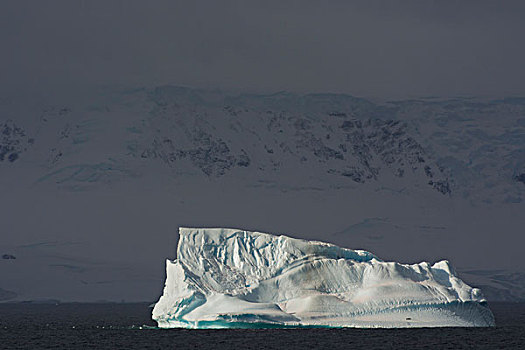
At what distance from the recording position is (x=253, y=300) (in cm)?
5509

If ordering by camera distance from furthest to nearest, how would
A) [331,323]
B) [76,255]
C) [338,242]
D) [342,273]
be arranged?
1. [338,242]
2. [76,255]
3. [342,273]
4. [331,323]

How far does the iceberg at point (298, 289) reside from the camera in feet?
174

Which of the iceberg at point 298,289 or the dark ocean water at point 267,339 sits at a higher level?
the iceberg at point 298,289

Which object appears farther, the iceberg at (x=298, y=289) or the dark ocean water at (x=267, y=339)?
the iceberg at (x=298, y=289)

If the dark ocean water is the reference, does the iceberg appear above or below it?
above

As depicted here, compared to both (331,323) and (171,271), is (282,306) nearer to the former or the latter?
(331,323)

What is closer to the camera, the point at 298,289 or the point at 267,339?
the point at 267,339

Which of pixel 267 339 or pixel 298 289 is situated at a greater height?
pixel 298 289

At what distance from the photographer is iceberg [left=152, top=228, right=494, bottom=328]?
5303 centimetres

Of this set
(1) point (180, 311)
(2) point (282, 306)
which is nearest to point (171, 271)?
(1) point (180, 311)

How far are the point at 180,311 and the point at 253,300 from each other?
3.93 m

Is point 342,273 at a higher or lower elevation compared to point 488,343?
higher

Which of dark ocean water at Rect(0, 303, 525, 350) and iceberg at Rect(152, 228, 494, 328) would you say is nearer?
dark ocean water at Rect(0, 303, 525, 350)

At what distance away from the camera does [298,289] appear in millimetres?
55500
